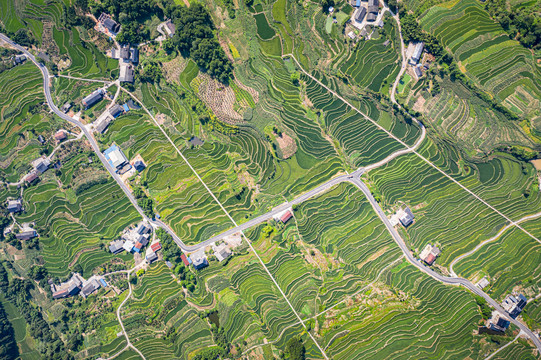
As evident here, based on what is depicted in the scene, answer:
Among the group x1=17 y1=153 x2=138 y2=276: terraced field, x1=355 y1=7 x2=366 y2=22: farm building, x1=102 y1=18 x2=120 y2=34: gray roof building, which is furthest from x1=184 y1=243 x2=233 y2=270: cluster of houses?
x1=355 y1=7 x2=366 y2=22: farm building

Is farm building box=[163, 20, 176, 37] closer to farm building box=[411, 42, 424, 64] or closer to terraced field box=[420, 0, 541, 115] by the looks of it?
farm building box=[411, 42, 424, 64]

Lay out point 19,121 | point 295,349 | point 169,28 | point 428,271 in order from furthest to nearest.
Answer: point 19,121 → point 169,28 → point 428,271 → point 295,349

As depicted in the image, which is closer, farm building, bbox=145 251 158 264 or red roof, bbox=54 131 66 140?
farm building, bbox=145 251 158 264

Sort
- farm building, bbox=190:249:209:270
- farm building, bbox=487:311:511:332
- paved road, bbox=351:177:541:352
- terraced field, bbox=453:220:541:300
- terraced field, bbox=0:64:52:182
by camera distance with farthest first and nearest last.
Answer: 1. terraced field, bbox=0:64:52:182
2. farm building, bbox=190:249:209:270
3. terraced field, bbox=453:220:541:300
4. paved road, bbox=351:177:541:352
5. farm building, bbox=487:311:511:332

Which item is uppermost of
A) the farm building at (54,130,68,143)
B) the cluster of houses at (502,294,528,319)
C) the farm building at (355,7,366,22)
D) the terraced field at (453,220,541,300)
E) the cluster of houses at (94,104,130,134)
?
the farm building at (54,130,68,143)

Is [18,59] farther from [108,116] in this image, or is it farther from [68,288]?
[68,288]

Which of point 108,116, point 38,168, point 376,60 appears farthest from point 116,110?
point 376,60
